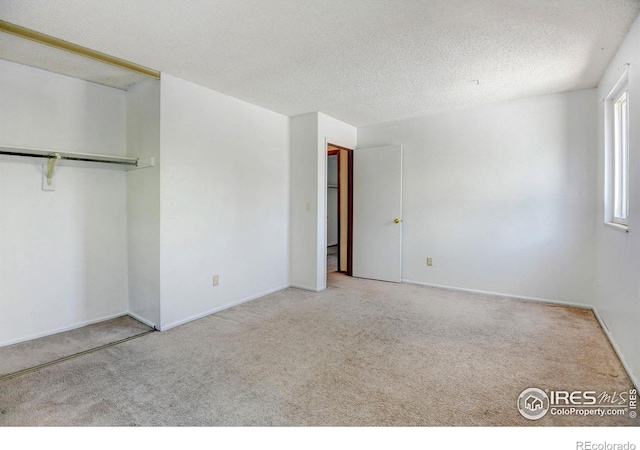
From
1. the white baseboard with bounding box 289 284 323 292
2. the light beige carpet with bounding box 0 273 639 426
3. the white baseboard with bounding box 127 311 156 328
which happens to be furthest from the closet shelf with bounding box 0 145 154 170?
the white baseboard with bounding box 289 284 323 292

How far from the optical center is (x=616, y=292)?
2.52 m

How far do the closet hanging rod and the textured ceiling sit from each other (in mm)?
882

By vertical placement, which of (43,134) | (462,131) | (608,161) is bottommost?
(608,161)

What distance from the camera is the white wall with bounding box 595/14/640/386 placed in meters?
2.03

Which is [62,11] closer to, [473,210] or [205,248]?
[205,248]

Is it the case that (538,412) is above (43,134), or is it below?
below

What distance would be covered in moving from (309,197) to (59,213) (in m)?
2.62

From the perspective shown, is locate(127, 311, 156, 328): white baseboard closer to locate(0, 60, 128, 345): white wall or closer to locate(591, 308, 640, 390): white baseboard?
locate(0, 60, 128, 345): white wall

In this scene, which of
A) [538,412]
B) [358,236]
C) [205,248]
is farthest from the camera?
[358,236]

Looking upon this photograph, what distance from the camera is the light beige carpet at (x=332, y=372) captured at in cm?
172

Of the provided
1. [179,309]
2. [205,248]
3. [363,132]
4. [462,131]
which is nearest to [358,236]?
[363,132]

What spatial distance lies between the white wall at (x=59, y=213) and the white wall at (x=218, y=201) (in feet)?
2.40

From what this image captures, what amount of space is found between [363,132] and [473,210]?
202 centimetres
